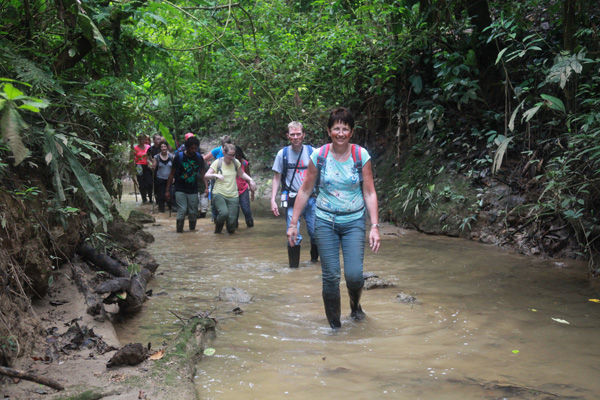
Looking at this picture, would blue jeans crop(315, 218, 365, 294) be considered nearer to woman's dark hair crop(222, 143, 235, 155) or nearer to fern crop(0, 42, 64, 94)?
fern crop(0, 42, 64, 94)

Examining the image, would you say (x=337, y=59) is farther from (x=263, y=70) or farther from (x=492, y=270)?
(x=492, y=270)

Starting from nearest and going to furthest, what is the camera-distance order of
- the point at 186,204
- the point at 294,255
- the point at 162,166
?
the point at 294,255
the point at 186,204
the point at 162,166

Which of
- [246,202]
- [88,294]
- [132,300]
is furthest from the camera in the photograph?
[246,202]

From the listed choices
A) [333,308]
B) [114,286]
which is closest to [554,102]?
[333,308]

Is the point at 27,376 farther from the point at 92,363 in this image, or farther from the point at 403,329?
the point at 403,329

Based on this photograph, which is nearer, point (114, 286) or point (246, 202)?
point (114, 286)

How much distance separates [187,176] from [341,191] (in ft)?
24.0

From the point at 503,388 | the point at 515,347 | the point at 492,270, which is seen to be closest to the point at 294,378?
the point at 503,388

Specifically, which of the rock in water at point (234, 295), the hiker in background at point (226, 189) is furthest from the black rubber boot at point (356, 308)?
the hiker in background at point (226, 189)

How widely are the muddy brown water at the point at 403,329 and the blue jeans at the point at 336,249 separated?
0.49 metres

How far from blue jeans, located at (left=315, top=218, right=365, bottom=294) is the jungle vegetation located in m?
2.01

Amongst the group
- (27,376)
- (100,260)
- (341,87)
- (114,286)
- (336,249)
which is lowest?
(27,376)

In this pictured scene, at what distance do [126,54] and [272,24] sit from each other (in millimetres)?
9825

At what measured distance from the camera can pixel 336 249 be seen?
500cm
